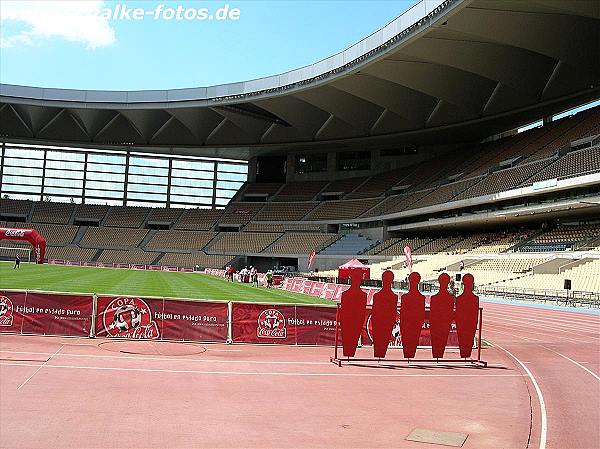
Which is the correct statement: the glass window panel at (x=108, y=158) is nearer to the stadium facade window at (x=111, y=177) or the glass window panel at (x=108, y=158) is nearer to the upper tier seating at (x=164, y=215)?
the stadium facade window at (x=111, y=177)

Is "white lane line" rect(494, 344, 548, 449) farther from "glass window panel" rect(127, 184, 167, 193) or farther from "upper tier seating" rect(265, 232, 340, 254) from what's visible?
"glass window panel" rect(127, 184, 167, 193)

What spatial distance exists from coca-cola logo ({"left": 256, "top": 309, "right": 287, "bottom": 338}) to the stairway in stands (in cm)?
4907

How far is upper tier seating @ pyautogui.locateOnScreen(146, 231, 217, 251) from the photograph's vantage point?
76.1m

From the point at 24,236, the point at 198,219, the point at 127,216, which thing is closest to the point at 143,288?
the point at 24,236

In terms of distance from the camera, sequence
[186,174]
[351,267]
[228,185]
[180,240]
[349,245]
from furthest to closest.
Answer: [228,185], [186,174], [180,240], [349,245], [351,267]

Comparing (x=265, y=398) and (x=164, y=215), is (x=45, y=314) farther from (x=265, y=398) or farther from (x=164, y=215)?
(x=164, y=215)

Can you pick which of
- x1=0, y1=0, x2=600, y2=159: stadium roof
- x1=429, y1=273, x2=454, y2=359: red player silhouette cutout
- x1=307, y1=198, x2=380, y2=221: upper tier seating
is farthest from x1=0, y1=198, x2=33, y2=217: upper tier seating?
x1=429, y1=273, x2=454, y2=359: red player silhouette cutout

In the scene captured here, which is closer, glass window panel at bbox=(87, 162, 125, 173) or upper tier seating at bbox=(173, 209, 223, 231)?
upper tier seating at bbox=(173, 209, 223, 231)

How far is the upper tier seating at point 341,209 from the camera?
6969 cm

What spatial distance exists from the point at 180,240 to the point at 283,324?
6469 centimetres

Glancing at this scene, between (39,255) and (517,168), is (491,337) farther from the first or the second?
(39,255)

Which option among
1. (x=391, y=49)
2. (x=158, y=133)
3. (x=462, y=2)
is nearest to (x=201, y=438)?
(x=462, y=2)

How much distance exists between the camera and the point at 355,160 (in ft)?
260

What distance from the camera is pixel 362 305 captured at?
12.8m
